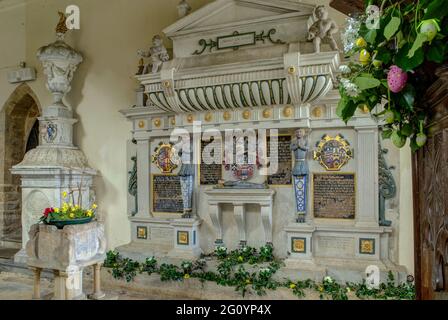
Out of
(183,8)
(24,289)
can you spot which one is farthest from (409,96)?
(24,289)

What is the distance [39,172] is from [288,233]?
10.1 ft

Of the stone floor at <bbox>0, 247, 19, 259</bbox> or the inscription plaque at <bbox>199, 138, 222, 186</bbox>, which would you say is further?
the stone floor at <bbox>0, 247, 19, 259</bbox>

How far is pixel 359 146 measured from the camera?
363 cm

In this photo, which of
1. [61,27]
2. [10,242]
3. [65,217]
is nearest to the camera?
[65,217]

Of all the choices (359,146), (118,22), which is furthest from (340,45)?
(118,22)

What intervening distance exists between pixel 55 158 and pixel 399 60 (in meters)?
4.49

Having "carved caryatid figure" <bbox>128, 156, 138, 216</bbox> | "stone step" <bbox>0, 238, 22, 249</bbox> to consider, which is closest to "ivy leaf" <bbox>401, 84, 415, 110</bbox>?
"carved caryatid figure" <bbox>128, 156, 138, 216</bbox>

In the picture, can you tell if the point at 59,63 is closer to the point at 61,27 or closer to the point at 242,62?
the point at 61,27

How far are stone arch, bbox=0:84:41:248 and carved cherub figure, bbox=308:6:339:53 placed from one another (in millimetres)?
4360

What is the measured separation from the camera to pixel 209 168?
427 centimetres

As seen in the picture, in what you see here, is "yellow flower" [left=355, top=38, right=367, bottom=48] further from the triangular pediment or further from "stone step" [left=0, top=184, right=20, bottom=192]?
"stone step" [left=0, top=184, right=20, bottom=192]

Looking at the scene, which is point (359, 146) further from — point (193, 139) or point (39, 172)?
point (39, 172)

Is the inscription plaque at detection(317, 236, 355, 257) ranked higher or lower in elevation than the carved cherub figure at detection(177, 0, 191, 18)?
lower

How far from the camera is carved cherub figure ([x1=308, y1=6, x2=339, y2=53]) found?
346 centimetres
